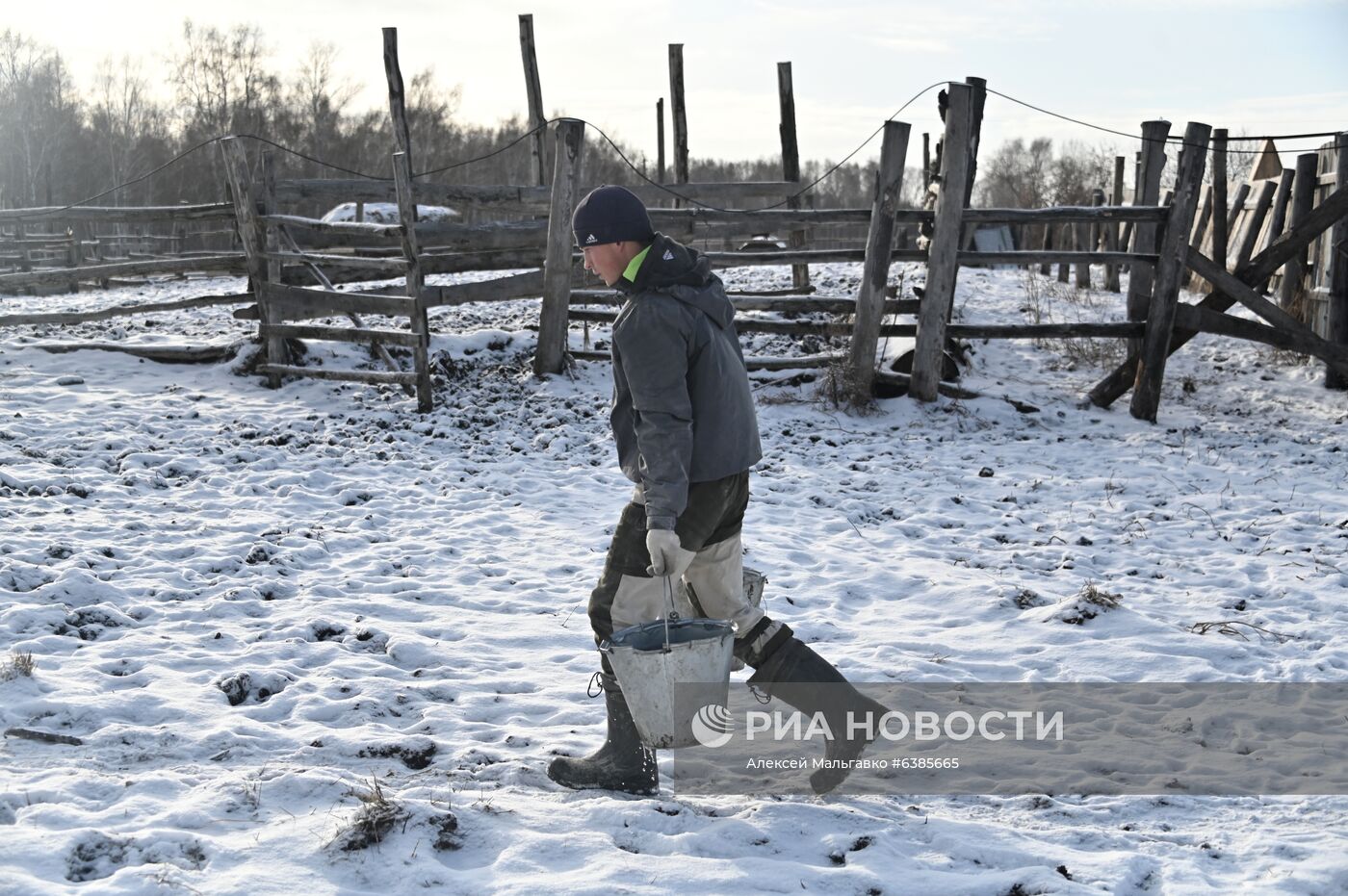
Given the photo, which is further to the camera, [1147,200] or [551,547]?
[1147,200]

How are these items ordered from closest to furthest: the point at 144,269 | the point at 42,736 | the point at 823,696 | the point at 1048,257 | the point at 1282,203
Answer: the point at 823,696 < the point at 42,736 < the point at 1048,257 < the point at 144,269 < the point at 1282,203

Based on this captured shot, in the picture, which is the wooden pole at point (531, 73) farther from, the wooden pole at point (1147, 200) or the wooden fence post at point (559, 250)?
the wooden pole at point (1147, 200)

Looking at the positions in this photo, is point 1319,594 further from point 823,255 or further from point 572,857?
point 823,255

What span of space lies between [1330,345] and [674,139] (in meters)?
8.45

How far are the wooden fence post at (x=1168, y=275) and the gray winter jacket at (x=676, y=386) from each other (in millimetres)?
6883

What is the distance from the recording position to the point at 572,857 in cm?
294

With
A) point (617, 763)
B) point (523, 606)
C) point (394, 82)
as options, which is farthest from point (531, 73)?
point (617, 763)

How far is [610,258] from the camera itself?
327 centimetres

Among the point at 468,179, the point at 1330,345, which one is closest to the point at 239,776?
the point at 1330,345

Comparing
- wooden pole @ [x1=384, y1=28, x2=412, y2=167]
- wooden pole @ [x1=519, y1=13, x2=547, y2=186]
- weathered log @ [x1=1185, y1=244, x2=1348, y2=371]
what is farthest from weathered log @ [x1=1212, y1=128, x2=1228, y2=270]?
wooden pole @ [x1=384, y1=28, x2=412, y2=167]

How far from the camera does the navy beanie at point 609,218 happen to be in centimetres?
322

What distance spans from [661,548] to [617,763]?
0.78 m

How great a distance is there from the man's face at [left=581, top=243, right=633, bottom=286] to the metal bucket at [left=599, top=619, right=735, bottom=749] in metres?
1.05

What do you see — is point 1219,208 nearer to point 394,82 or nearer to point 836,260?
point 836,260
